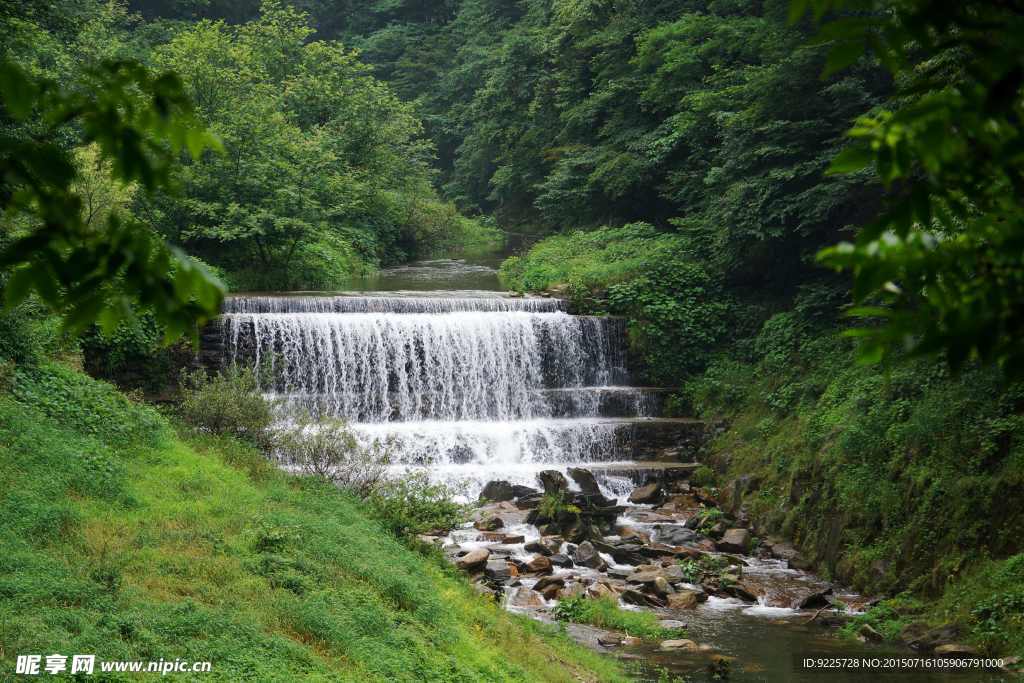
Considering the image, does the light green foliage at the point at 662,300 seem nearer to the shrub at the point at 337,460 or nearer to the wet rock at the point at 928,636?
the shrub at the point at 337,460

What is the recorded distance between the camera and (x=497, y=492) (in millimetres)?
15109

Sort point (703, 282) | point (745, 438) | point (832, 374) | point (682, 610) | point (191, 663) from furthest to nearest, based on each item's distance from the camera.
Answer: point (703, 282) → point (745, 438) → point (832, 374) → point (682, 610) → point (191, 663)

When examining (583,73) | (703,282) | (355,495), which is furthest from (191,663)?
(583,73)

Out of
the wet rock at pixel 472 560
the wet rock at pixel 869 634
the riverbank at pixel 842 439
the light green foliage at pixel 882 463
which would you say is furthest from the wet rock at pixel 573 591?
the light green foliage at pixel 882 463

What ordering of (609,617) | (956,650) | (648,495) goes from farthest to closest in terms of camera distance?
1. (648,495)
2. (609,617)
3. (956,650)

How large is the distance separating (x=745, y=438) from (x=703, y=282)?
440 cm

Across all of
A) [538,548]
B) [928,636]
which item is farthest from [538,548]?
[928,636]

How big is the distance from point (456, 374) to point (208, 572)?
11.1 metres

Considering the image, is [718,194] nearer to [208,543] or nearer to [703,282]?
[703,282]

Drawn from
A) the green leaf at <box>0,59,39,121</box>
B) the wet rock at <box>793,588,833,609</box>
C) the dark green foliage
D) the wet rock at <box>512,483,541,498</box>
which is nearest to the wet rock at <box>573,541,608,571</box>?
the wet rock at <box>512,483,541,498</box>

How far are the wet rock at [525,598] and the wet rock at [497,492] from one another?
3713mm

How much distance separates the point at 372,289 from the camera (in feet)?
78.5

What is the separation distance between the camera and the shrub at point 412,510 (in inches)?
420

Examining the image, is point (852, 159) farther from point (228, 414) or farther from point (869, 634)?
point (228, 414)
